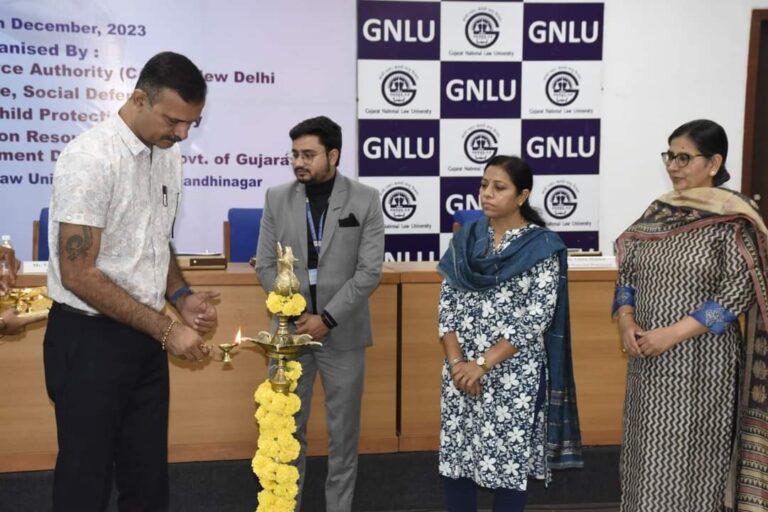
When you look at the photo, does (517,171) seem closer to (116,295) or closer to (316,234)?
(316,234)

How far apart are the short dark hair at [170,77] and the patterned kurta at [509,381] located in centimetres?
111

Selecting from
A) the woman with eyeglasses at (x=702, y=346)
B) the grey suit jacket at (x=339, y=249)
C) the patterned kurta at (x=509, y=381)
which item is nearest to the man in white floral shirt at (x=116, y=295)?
the grey suit jacket at (x=339, y=249)

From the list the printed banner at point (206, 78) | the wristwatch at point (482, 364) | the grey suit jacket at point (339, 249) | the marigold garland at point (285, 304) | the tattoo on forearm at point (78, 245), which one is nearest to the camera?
the marigold garland at point (285, 304)

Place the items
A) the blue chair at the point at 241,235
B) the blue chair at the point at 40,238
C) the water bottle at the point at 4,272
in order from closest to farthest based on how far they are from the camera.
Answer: the water bottle at the point at 4,272, the blue chair at the point at 40,238, the blue chair at the point at 241,235

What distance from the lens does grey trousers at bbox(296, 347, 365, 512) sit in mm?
2709

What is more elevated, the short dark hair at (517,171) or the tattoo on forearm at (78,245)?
the short dark hair at (517,171)

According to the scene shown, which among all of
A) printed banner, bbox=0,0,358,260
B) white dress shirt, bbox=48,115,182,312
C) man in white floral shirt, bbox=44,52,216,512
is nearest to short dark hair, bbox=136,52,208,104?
man in white floral shirt, bbox=44,52,216,512

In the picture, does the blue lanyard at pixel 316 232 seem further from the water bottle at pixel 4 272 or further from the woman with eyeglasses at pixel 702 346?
the woman with eyeglasses at pixel 702 346

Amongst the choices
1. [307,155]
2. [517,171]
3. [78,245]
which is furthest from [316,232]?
[78,245]

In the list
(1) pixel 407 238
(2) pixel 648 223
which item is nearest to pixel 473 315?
(2) pixel 648 223

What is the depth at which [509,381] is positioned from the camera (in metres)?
2.35

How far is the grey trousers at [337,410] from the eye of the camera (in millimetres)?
2709

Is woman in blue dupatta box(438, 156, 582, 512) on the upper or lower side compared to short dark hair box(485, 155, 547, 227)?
lower

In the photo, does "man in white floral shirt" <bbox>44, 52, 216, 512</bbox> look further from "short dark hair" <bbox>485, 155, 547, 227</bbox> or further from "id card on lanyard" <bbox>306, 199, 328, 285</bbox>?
"short dark hair" <bbox>485, 155, 547, 227</bbox>
